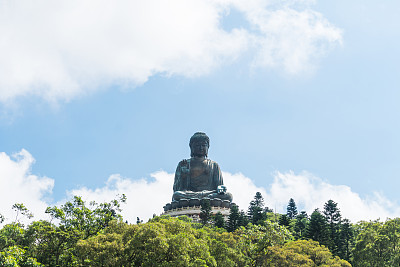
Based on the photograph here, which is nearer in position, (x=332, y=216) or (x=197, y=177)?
(x=332, y=216)

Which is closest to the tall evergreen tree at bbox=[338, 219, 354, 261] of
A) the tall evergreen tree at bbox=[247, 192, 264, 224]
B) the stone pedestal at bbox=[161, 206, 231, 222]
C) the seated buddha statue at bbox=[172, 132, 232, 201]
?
the tall evergreen tree at bbox=[247, 192, 264, 224]

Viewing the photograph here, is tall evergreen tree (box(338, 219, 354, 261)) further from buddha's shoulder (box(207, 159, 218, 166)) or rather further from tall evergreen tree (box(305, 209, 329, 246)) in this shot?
buddha's shoulder (box(207, 159, 218, 166))

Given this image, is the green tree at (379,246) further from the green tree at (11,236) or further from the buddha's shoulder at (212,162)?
the buddha's shoulder at (212,162)

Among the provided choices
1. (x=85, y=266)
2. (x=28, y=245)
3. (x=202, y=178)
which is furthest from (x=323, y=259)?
(x=202, y=178)

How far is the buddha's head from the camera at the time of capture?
167 ft

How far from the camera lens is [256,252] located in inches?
902

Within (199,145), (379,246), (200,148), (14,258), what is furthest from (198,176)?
(14,258)

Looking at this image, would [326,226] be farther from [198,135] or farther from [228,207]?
[198,135]

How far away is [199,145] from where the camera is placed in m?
50.8

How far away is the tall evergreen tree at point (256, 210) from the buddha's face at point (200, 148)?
7.83m

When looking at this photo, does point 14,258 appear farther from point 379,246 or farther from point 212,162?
point 212,162

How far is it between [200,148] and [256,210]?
15.0 meters

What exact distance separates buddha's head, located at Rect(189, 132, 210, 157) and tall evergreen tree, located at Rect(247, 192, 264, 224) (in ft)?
25.4

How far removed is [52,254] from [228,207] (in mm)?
27592
